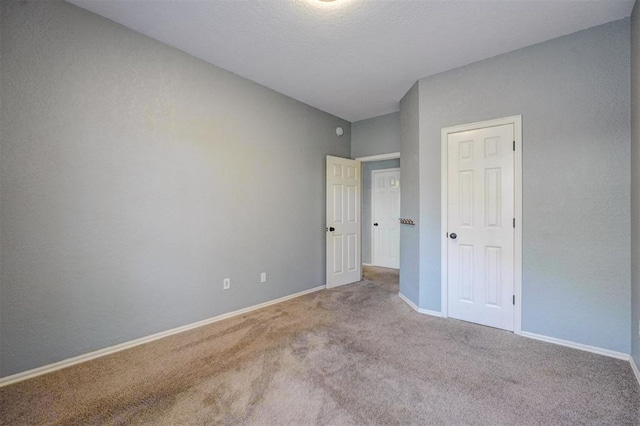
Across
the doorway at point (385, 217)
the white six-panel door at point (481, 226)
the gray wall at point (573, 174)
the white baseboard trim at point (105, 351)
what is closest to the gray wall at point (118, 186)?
the white baseboard trim at point (105, 351)

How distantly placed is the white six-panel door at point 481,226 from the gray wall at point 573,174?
149mm

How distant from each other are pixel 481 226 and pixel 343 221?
203 cm

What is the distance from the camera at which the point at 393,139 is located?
4.49m

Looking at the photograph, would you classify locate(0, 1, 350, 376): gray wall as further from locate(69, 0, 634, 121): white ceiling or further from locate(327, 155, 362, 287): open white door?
locate(327, 155, 362, 287): open white door

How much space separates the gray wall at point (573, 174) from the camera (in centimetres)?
230

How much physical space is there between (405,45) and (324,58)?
2.57 feet

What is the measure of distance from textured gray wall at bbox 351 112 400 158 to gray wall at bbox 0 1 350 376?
1746 mm

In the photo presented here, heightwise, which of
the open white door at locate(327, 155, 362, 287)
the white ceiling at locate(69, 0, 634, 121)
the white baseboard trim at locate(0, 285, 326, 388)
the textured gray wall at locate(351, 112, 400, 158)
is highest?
the white ceiling at locate(69, 0, 634, 121)

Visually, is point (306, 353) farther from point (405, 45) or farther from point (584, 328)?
point (405, 45)

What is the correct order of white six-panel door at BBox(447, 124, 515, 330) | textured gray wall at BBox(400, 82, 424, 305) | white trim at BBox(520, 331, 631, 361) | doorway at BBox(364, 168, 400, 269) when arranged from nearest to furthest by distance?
1. white trim at BBox(520, 331, 631, 361)
2. white six-panel door at BBox(447, 124, 515, 330)
3. textured gray wall at BBox(400, 82, 424, 305)
4. doorway at BBox(364, 168, 400, 269)

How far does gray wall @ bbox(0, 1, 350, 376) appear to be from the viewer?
1.97m

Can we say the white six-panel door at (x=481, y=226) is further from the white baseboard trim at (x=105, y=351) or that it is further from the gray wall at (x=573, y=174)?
the white baseboard trim at (x=105, y=351)

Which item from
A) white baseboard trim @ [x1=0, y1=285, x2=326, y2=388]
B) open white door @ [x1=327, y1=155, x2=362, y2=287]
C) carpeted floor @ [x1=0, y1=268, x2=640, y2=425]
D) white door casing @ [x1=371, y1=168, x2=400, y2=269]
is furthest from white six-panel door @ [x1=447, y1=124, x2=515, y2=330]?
white door casing @ [x1=371, y1=168, x2=400, y2=269]

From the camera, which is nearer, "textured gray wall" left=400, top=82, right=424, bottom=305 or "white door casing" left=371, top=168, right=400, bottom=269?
"textured gray wall" left=400, top=82, right=424, bottom=305
